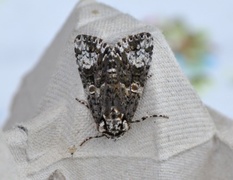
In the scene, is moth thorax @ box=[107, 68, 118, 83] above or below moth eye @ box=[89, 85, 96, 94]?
above

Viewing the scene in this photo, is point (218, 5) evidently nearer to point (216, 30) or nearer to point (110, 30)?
point (216, 30)

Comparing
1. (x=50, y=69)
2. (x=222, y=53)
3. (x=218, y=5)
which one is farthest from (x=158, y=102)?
(x=218, y=5)

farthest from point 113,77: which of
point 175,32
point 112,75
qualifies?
point 175,32

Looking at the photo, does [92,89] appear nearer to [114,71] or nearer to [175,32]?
[114,71]

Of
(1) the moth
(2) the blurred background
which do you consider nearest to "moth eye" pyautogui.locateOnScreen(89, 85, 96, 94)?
(1) the moth

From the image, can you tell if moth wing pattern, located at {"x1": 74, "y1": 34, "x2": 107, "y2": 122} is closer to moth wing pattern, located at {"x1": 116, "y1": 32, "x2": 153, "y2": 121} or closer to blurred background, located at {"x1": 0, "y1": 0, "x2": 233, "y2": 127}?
moth wing pattern, located at {"x1": 116, "y1": 32, "x2": 153, "y2": 121}

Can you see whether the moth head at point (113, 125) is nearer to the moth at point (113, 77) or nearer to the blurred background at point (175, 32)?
the moth at point (113, 77)

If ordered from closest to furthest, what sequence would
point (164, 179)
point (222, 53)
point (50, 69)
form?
point (164, 179), point (50, 69), point (222, 53)
